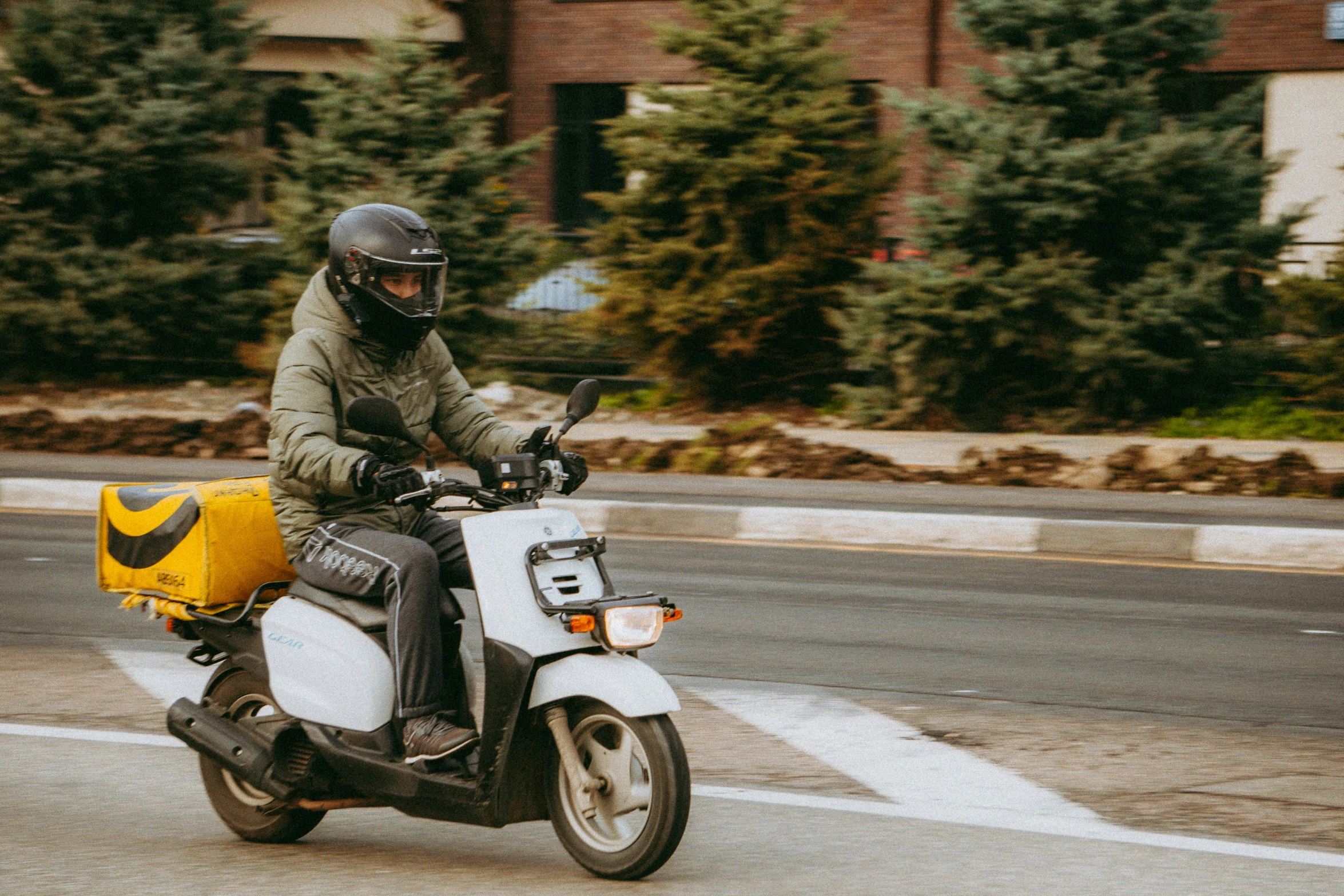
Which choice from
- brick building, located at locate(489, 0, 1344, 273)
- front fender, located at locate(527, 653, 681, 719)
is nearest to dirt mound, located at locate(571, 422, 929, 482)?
brick building, located at locate(489, 0, 1344, 273)

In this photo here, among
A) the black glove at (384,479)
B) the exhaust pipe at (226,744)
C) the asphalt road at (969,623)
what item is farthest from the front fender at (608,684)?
the asphalt road at (969,623)

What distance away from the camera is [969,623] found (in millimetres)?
7660

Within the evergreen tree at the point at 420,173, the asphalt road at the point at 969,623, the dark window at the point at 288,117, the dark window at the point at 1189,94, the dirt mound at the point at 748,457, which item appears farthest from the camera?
the dark window at the point at 288,117

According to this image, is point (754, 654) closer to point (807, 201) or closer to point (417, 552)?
point (417, 552)

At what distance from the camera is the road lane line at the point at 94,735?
549 centimetres

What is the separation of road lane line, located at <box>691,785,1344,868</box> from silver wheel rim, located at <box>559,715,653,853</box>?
3.02 feet

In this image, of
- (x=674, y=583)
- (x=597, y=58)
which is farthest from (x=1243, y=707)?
(x=597, y=58)

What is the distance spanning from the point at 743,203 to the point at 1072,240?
11.2 ft

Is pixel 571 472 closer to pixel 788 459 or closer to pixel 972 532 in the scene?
pixel 972 532

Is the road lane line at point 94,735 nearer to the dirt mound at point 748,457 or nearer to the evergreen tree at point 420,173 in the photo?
the dirt mound at point 748,457

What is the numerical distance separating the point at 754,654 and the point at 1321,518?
5379mm

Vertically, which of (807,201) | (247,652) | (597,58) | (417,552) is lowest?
(247,652)

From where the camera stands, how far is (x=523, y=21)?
83.2 ft

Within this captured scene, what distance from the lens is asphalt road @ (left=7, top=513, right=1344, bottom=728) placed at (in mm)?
6379
